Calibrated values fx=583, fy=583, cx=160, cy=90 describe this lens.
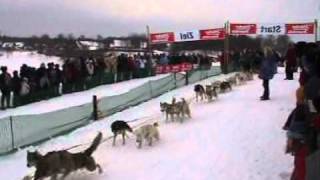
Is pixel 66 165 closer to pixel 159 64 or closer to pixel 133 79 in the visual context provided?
pixel 133 79

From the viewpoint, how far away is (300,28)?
34188 mm

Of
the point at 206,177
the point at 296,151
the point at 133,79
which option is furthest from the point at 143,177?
the point at 133,79

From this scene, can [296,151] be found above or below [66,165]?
above

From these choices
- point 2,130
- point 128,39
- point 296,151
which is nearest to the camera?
point 296,151

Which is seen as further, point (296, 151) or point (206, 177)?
point (206, 177)

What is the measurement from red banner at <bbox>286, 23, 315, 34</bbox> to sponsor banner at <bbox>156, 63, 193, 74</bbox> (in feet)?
25.2

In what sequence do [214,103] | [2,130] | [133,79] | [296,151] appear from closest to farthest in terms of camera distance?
[296,151], [2,130], [214,103], [133,79]

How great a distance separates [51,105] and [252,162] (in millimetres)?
12580

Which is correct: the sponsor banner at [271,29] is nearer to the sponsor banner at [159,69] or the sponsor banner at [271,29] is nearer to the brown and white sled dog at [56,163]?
the sponsor banner at [159,69]

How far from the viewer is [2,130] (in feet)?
41.1

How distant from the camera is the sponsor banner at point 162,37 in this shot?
34.6m

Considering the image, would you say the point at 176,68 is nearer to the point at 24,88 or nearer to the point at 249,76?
the point at 249,76

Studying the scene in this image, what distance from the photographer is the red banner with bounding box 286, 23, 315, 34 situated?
112ft

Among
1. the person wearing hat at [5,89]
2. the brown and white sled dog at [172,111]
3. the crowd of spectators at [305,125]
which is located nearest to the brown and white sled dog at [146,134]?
the brown and white sled dog at [172,111]
